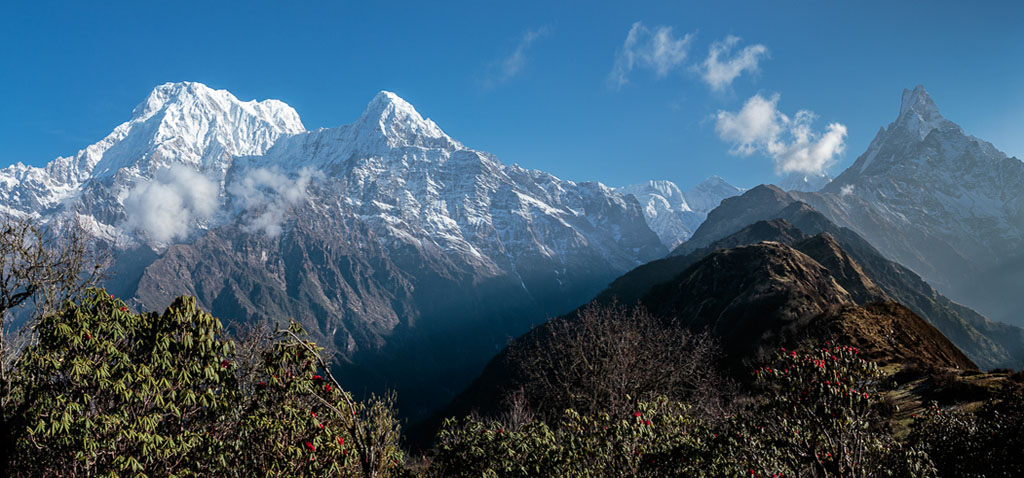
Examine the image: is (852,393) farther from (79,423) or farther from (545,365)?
(545,365)

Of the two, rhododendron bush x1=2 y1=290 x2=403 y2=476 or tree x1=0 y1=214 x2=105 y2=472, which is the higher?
tree x1=0 y1=214 x2=105 y2=472

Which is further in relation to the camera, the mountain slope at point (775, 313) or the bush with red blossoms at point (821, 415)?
the mountain slope at point (775, 313)

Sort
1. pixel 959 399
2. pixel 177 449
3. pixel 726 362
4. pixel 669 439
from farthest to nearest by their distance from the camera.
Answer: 1. pixel 726 362
2. pixel 959 399
3. pixel 669 439
4. pixel 177 449

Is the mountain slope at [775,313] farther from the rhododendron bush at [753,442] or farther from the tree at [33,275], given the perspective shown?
the tree at [33,275]

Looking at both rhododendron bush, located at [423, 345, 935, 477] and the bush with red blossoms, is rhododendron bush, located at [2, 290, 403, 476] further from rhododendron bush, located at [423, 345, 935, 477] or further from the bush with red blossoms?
the bush with red blossoms

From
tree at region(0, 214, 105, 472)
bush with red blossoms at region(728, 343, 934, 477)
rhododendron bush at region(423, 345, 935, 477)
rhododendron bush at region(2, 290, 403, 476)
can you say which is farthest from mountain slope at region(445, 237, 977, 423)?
tree at region(0, 214, 105, 472)

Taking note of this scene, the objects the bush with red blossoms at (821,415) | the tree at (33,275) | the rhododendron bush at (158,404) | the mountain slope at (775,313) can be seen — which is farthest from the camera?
the mountain slope at (775,313)

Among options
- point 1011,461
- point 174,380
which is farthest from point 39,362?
point 1011,461

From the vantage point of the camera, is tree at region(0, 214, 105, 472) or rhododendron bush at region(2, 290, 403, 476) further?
tree at region(0, 214, 105, 472)

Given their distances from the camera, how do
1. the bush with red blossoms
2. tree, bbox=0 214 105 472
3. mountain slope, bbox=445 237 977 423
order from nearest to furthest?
the bush with red blossoms < tree, bbox=0 214 105 472 < mountain slope, bbox=445 237 977 423

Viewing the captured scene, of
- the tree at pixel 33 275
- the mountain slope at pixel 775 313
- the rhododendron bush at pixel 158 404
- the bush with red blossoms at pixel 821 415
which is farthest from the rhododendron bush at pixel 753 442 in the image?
the tree at pixel 33 275

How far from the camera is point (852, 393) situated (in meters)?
11.2

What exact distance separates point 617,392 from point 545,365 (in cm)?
1484

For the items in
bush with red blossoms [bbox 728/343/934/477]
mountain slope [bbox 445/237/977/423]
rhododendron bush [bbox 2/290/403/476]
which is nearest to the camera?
bush with red blossoms [bbox 728/343/934/477]
